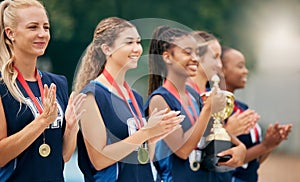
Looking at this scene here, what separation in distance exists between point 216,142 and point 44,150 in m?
1.07

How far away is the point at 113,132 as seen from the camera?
3492 millimetres

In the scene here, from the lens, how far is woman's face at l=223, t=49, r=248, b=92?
5.05 metres

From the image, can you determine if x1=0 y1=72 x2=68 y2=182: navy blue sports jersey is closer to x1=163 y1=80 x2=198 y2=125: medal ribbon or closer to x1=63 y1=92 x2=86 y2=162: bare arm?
x1=63 y1=92 x2=86 y2=162: bare arm

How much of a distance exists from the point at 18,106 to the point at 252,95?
5933mm

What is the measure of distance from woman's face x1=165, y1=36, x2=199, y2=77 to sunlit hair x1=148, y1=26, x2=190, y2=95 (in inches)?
1.0

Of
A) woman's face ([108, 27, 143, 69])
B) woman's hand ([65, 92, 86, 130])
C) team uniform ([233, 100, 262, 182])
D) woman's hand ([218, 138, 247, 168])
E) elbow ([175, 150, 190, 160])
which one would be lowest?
team uniform ([233, 100, 262, 182])

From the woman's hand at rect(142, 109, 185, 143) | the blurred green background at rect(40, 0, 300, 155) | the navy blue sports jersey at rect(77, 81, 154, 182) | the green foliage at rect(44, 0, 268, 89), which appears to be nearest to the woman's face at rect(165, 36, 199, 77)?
the navy blue sports jersey at rect(77, 81, 154, 182)

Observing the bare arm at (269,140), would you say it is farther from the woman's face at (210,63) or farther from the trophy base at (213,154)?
the trophy base at (213,154)

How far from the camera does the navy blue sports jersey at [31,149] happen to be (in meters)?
3.18

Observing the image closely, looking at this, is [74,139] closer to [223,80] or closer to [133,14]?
[223,80]

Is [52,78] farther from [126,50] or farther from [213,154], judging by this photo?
[213,154]

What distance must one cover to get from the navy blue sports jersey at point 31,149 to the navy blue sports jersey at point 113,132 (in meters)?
0.24

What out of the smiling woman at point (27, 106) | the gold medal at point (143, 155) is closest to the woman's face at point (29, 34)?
the smiling woman at point (27, 106)

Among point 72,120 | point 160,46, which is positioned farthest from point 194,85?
point 72,120
